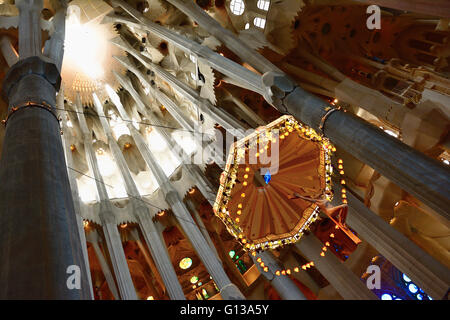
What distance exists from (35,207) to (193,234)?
987cm

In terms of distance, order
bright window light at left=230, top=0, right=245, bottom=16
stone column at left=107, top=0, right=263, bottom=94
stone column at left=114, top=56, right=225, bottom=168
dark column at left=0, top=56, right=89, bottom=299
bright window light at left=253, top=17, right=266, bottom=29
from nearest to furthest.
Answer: dark column at left=0, top=56, right=89, bottom=299 < stone column at left=107, top=0, right=263, bottom=94 < bright window light at left=253, top=17, right=266, bottom=29 < stone column at left=114, top=56, right=225, bottom=168 < bright window light at left=230, top=0, right=245, bottom=16

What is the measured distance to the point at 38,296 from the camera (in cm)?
343

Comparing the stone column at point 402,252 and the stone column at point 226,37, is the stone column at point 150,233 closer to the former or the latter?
the stone column at point 402,252

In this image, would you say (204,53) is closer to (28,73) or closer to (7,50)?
(7,50)


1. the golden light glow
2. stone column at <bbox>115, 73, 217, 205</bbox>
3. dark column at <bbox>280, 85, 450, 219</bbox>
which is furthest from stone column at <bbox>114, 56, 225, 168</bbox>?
the golden light glow

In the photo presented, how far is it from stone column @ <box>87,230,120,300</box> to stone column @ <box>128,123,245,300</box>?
304 centimetres

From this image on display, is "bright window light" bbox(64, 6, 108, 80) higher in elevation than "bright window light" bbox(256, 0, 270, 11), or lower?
higher

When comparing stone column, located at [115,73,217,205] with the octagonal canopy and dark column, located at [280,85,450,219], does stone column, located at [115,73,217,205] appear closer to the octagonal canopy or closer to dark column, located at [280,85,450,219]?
the octagonal canopy

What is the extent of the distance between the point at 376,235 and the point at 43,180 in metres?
8.60

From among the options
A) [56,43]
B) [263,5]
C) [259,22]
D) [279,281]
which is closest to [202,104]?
[259,22]

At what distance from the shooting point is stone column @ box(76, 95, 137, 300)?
38.1 feet

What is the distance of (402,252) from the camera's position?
32.0ft

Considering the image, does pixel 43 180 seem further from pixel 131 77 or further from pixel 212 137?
pixel 131 77
